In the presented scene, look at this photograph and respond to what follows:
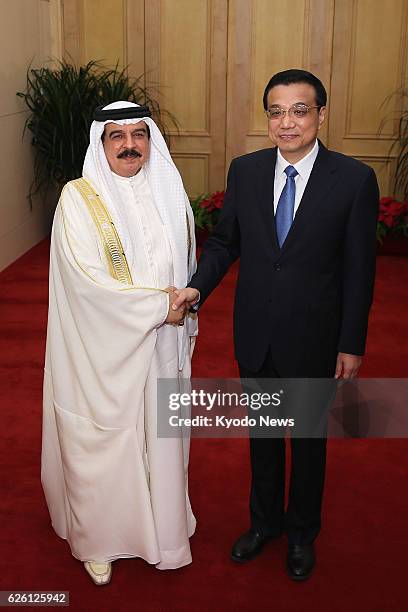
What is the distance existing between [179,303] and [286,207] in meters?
0.43

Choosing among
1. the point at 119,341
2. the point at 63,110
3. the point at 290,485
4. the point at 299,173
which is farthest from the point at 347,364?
the point at 63,110

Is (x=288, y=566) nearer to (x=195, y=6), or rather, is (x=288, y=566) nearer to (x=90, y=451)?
(x=90, y=451)

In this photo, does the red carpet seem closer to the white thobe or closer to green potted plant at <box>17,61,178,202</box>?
the white thobe

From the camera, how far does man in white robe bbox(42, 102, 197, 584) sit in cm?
247

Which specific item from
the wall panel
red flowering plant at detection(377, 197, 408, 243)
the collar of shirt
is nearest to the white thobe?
the collar of shirt

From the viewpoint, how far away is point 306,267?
2.44m

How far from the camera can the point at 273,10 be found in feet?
23.9

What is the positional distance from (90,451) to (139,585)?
46 centimetres

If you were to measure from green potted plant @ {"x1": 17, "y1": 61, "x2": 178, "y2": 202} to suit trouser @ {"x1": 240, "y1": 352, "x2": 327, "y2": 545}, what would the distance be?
15.0 feet

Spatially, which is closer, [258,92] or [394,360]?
[394,360]

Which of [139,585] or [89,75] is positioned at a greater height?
[89,75]

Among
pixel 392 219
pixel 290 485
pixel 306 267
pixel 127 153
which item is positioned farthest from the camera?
pixel 392 219

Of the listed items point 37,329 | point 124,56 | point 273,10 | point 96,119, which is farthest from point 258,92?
point 96,119

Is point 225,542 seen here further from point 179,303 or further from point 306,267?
point 306,267
